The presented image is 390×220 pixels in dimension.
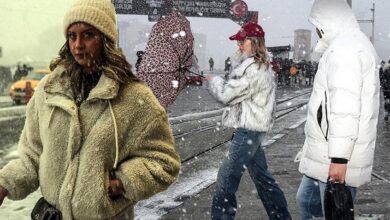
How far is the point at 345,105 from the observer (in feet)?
8.96

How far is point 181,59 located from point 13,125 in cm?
1166

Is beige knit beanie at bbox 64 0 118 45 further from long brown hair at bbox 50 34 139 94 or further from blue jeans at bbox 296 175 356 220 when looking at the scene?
blue jeans at bbox 296 175 356 220

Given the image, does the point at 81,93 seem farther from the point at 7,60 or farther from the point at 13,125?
the point at 7,60

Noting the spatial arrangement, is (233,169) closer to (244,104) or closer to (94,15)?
(244,104)

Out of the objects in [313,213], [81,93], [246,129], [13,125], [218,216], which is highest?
[81,93]

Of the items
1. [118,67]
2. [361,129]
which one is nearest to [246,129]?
[361,129]

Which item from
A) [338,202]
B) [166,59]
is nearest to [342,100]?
[338,202]

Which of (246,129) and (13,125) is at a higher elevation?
(246,129)

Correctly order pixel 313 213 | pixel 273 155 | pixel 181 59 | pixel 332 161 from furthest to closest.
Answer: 1. pixel 273 155
2. pixel 181 59
3. pixel 313 213
4. pixel 332 161

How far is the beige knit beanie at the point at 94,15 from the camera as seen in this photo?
210cm

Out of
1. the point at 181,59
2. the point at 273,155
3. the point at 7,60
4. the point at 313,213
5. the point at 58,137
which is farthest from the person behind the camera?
the point at 7,60

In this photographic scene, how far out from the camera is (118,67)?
86.0 inches

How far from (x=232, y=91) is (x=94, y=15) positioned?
84.7 inches

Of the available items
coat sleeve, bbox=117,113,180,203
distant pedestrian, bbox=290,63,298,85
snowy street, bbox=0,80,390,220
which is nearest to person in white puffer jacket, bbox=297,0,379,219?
coat sleeve, bbox=117,113,180,203
